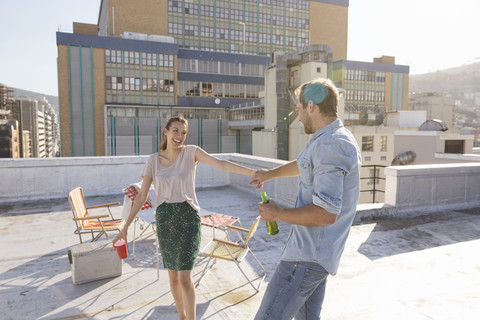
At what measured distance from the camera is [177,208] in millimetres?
3338

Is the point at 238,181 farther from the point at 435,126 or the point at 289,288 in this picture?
the point at 435,126

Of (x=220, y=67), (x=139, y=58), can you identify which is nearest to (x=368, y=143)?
(x=220, y=67)

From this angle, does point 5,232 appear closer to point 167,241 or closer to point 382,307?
point 167,241

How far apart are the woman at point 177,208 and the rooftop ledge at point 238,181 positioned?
17.5 ft

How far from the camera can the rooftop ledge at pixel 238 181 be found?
27.3 feet

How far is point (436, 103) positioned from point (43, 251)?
121288 millimetres

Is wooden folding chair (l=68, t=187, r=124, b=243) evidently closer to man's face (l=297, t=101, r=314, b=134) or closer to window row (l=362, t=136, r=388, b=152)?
→ man's face (l=297, t=101, r=314, b=134)

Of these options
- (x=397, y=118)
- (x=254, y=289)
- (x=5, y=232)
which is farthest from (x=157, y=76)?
(x=254, y=289)

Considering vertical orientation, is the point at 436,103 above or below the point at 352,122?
above

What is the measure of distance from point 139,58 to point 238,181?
46.5 meters

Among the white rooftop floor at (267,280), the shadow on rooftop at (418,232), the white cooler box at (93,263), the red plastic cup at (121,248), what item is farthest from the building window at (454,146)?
the red plastic cup at (121,248)

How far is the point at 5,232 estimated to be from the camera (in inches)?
287

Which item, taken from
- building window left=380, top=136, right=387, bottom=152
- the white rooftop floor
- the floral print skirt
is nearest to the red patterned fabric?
the white rooftop floor

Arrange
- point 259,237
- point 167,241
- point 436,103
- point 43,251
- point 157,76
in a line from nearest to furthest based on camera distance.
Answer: point 167,241 < point 43,251 < point 259,237 < point 157,76 < point 436,103
